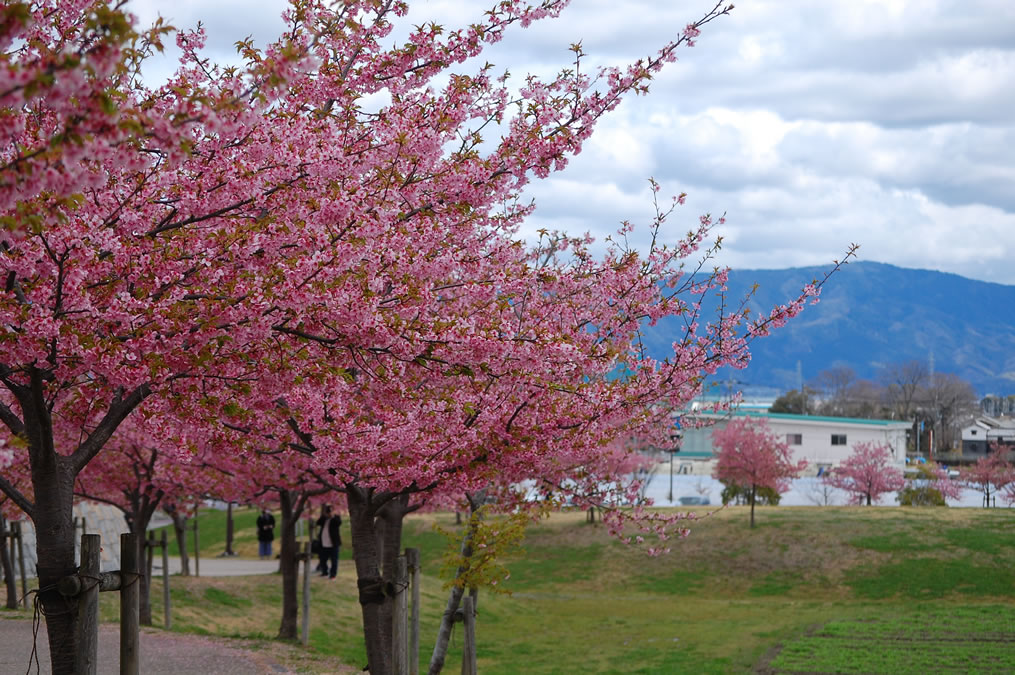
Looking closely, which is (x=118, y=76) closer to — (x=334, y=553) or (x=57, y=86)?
(x=57, y=86)

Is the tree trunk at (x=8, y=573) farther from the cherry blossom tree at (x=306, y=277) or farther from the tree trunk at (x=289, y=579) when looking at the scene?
the cherry blossom tree at (x=306, y=277)

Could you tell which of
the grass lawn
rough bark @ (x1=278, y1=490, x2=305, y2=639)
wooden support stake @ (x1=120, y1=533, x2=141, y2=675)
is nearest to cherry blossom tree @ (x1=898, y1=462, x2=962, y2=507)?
the grass lawn

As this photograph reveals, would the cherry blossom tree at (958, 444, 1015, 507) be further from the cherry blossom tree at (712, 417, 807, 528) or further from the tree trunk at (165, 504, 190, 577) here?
the tree trunk at (165, 504, 190, 577)

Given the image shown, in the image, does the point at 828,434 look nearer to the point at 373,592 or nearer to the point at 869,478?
the point at 869,478

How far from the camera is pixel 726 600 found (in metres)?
34.3

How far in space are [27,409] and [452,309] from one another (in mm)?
3634

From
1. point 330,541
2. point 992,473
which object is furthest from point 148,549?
point 992,473

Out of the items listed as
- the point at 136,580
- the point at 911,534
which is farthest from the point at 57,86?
the point at 911,534

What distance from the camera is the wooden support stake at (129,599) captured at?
7.75 m

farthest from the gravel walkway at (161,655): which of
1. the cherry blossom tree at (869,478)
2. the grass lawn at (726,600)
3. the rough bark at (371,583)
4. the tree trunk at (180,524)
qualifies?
the cherry blossom tree at (869,478)

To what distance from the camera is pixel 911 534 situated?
130 feet

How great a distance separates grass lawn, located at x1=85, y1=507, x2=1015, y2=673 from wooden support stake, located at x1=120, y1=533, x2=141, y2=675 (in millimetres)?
8371

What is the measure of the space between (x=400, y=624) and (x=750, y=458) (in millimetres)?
36496

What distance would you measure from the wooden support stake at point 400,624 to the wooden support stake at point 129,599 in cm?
317
